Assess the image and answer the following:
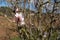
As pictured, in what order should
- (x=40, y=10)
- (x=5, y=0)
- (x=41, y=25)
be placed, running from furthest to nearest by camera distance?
(x=5, y=0) < (x=41, y=25) < (x=40, y=10)

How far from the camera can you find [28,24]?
297cm

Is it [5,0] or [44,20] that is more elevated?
[5,0]

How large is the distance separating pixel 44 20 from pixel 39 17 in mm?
162

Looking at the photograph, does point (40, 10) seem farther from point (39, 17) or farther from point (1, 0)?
point (1, 0)

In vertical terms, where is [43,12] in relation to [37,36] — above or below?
above

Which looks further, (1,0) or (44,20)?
(1,0)

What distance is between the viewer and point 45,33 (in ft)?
9.87

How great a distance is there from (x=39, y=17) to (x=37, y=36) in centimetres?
24

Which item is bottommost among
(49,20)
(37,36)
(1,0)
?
(37,36)

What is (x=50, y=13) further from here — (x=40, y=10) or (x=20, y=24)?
(x=20, y=24)

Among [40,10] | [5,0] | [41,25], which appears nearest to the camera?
[40,10]

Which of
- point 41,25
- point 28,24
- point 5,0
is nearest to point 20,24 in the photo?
point 28,24

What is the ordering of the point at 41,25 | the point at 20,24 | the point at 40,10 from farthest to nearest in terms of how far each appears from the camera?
1. the point at 41,25
2. the point at 40,10
3. the point at 20,24

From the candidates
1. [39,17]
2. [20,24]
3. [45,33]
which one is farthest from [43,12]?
[20,24]
